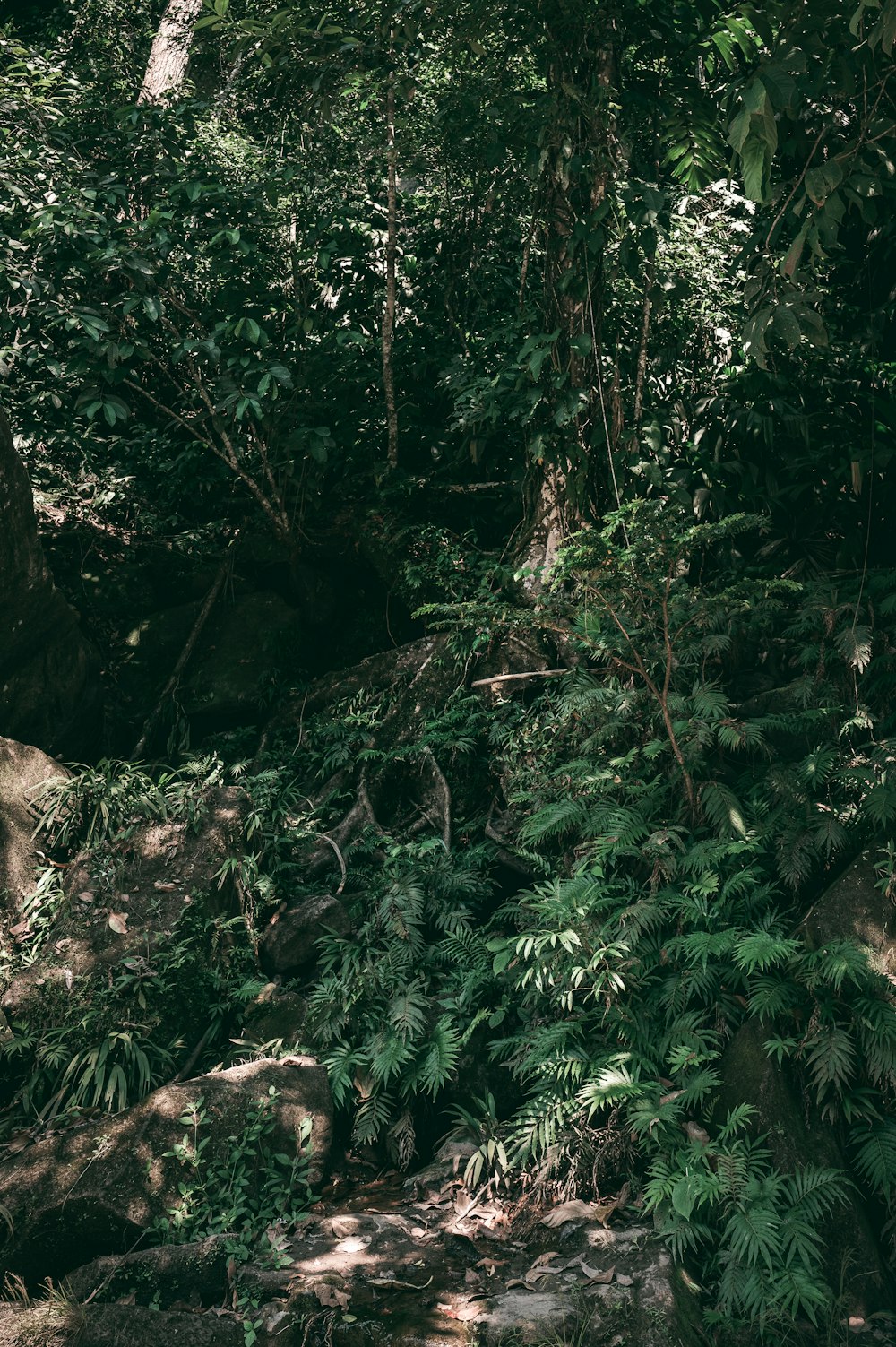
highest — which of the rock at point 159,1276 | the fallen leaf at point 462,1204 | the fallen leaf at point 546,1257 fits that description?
the fallen leaf at point 546,1257

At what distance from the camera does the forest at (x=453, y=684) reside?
438cm

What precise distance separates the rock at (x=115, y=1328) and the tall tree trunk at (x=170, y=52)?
9.81 meters

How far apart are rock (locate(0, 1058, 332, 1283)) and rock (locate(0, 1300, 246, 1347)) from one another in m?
0.44

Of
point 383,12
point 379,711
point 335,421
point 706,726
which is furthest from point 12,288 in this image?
point 706,726

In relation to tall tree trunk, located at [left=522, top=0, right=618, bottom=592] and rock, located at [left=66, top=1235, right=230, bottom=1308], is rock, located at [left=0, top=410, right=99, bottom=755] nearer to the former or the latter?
tall tree trunk, located at [left=522, top=0, right=618, bottom=592]

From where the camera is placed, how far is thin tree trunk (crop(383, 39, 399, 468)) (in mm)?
7652

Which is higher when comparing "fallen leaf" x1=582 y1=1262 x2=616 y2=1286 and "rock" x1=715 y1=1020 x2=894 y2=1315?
"rock" x1=715 y1=1020 x2=894 y2=1315

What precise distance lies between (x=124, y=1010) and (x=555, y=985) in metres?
2.47

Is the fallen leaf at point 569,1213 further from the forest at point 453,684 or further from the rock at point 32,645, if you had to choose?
the rock at point 32,645

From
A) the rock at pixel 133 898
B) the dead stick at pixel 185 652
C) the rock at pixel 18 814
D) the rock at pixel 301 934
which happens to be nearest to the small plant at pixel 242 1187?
the rock at pixel 133 898

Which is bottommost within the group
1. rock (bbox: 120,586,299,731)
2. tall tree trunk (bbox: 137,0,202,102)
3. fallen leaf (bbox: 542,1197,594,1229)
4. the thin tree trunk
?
fallen leaf (bbox: 542,1197,594,1229)

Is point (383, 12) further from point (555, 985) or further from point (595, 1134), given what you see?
point (595, 1134)

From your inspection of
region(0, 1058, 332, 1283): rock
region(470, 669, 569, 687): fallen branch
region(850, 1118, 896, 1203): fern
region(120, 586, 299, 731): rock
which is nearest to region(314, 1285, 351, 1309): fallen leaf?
region(0, 1058, 332, 1283): rock

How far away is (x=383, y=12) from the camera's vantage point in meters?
7.07
